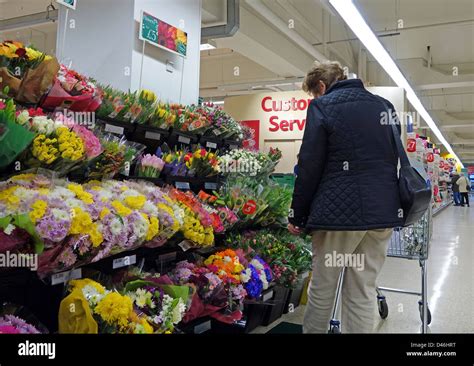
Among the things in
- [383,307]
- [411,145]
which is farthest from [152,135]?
[411,145]

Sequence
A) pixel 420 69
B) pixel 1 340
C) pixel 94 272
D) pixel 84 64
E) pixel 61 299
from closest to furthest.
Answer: pixel 1 340 → pixel 61 299 → pixel 94 272 → pixel 84 64 → pixel 420 69

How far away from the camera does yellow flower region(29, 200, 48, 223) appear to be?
1481 millimetres

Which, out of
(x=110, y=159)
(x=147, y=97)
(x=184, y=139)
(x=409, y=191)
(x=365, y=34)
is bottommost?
(x=409, y=191)

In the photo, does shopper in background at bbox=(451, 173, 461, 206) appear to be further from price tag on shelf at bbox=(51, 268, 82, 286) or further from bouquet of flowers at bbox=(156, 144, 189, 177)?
price tag on shelf at bbox=(51, 268, 82, 286)

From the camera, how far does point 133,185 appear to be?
217 cm

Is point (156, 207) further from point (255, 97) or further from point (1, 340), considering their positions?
point (255, 97)

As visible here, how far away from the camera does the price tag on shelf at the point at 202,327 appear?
2193mm

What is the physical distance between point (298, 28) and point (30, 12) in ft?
18.3

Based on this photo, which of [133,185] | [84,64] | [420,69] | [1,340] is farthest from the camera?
[420,69]

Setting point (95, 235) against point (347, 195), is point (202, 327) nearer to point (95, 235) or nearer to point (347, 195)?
point (95, 235)

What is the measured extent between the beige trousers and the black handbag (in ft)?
0.44

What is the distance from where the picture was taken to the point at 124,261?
2014mm

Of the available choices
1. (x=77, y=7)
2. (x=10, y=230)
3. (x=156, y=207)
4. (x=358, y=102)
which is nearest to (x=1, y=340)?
(x=10, y=230)

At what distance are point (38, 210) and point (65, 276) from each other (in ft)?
1.22
